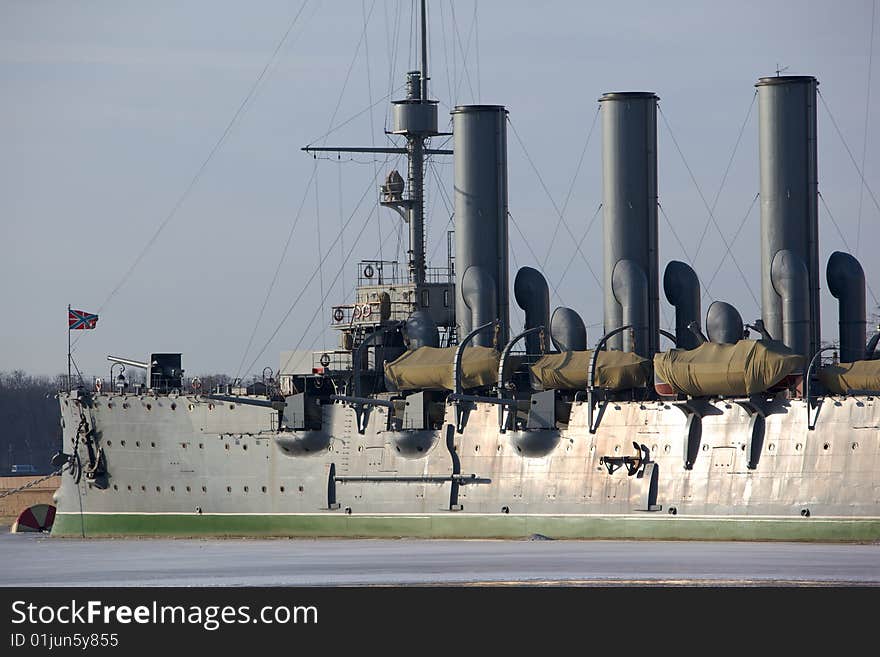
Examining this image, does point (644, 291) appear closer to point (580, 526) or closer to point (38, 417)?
point (580, 526)

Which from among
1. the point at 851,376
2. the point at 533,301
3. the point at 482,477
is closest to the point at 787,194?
the point at 851,376

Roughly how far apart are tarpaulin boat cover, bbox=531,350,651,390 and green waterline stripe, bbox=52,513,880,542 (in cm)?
435

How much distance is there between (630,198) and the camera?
54094 millimetres

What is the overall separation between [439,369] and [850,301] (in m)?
13.4

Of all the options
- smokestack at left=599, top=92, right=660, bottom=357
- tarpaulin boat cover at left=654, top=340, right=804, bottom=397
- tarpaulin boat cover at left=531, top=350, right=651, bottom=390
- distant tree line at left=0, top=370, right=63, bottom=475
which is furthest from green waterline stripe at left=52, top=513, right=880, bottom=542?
distant tree line at left=0, top=370, right=63, bottom=475

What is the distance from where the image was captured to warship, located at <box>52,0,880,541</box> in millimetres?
46906

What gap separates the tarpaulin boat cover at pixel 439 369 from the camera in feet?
174

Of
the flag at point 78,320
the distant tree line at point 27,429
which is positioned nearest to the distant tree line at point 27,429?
the distant tree line at point 27,429

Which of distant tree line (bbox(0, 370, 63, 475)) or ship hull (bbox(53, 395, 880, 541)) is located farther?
distant tree line (bbox(0, 370, 63, 475))

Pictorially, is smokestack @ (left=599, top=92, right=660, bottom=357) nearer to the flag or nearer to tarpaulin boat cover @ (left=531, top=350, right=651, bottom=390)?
tarpaulin boat cover @ (left=531, top=350, right=651, bottom=390)

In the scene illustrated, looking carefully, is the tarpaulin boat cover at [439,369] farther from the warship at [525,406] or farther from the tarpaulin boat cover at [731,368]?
the tarpaulin boat cover at [731,368]

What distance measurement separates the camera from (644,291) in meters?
53.2

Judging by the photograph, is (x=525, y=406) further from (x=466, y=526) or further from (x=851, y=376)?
(x=851, y=376)
